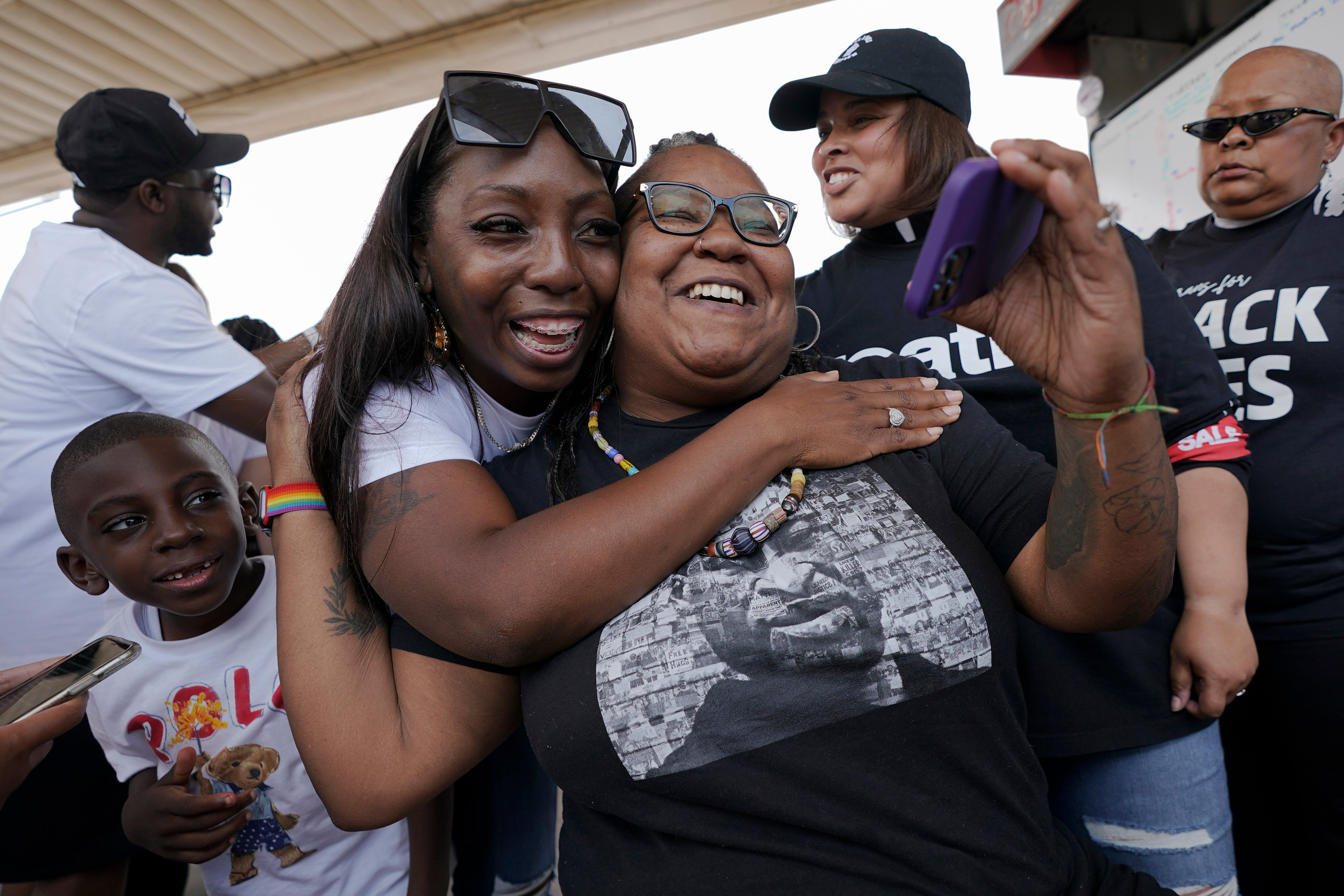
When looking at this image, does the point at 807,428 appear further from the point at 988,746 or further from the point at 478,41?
the point at 478,41

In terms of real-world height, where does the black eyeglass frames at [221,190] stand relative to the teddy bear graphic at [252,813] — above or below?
above

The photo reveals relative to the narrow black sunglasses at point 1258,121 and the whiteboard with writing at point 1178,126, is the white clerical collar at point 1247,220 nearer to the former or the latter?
the narrow black sunglasses at point 1258,121

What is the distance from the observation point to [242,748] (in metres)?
1.69

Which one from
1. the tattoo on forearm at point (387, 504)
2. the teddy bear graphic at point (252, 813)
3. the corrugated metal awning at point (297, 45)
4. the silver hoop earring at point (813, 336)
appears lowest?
the teddy bear graphic at point (252, 813)

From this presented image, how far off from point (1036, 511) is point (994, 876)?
55cm

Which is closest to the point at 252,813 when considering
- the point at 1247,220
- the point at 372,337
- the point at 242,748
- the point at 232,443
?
the point at 242,748

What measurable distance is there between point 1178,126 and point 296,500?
14.2ft

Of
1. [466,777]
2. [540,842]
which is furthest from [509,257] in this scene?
[540,842]

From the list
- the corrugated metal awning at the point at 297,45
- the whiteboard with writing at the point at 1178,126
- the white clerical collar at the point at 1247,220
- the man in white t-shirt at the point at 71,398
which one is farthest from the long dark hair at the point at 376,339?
the corrugated metal awning at the point at 297,45

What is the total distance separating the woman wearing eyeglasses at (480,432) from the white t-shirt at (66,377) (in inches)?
34.1

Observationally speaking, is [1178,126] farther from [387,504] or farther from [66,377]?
[66,377]

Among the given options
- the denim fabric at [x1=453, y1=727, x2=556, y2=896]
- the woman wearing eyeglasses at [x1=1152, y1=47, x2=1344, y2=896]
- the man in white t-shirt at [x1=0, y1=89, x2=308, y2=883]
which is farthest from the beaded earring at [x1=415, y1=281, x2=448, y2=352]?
the woman wearing eyeglasses at [x1=1152, y1=47, x2=1344, y2=896]

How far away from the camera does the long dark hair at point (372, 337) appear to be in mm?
1354

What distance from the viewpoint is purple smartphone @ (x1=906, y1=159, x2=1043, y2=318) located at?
A: 0.83 m
